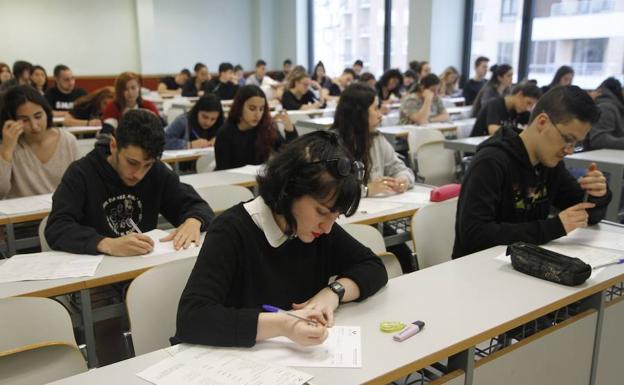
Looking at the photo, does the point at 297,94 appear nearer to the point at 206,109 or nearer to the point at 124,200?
the point at 206,109

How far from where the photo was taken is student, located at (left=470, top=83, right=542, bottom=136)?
456 centimetres

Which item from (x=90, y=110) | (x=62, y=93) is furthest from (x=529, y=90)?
(x=62, y=93)

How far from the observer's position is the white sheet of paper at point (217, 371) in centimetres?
111

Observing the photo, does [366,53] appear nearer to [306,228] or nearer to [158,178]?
[158,178]

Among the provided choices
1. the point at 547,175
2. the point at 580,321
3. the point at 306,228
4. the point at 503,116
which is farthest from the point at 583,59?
the point at 306,228

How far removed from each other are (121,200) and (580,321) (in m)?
1.79

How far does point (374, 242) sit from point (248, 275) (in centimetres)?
68

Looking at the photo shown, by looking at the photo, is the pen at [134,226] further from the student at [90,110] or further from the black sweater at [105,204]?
the student at [90,110]

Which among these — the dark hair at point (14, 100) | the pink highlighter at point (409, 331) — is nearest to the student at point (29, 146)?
the dark hair at point (14, 100)

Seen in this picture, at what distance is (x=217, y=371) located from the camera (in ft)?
3.76

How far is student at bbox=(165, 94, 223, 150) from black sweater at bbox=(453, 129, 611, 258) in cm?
289

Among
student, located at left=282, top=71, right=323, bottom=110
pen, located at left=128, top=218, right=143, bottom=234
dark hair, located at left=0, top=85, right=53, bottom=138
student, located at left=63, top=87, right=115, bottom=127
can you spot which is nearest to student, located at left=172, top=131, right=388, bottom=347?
pen, located at left=128, top=218, right=143, bottom=234

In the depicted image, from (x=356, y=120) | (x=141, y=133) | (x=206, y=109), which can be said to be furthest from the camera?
(x=206, y=109)

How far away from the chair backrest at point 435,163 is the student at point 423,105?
143cm
